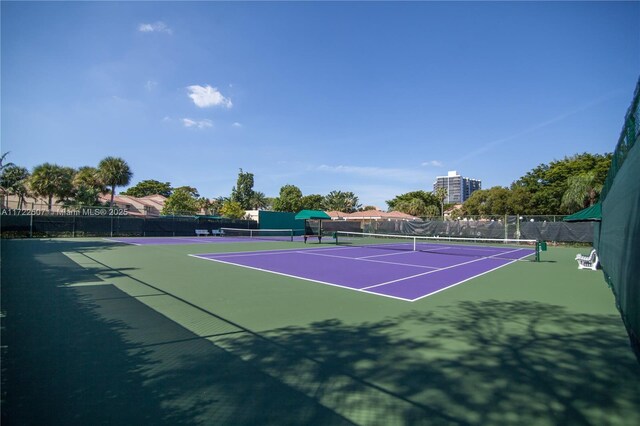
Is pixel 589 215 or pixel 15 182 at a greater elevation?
pixel 15 182

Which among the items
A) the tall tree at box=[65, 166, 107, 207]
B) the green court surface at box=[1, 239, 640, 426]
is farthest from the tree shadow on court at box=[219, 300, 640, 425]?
the tall tree at box=[65, 166, 107, 207]

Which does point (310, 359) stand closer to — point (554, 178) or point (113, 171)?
point (113, 171)

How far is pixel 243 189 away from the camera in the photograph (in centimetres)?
7525

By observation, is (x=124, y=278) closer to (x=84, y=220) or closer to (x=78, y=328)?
(x=78, y=328)

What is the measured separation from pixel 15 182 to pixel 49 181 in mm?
9640

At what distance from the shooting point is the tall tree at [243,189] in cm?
7494

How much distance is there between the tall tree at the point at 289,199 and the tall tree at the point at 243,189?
7069mm

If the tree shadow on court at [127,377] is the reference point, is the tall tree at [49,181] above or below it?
above

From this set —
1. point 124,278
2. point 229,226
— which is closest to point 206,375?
point 124,278

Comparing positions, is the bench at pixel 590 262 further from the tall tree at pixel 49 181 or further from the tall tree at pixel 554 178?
the tall tree at pixel 49 181

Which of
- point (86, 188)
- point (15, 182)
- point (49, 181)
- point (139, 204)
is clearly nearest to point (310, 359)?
point (49, 181)

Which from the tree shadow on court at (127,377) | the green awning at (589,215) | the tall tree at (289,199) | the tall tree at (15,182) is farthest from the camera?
the tall tree at (289,199)

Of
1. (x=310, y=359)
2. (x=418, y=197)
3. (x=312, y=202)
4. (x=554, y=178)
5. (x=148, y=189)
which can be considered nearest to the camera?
(x=310, y=359)

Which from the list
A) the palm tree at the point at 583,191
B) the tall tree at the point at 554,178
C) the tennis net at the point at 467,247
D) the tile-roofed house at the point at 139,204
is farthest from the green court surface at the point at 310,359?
the tile-roofed house at the point at 139,204
